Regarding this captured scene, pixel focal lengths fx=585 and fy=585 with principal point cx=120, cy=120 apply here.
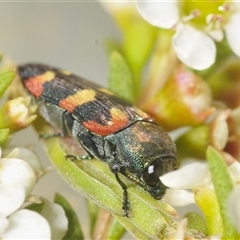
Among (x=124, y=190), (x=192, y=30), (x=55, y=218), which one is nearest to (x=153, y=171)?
(x=124, y=190)

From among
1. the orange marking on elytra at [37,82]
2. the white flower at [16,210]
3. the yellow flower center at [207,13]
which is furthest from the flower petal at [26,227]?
the yellow flower center at [207,13]

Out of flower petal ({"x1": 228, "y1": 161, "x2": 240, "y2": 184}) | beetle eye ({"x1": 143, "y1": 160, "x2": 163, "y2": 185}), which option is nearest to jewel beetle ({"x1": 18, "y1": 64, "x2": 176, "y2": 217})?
beetle eye ({"x1": 143, "y1": 160, "x2": 163, "y2": 185})

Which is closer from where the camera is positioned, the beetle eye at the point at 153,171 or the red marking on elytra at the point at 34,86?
the beetle eye at the point at 153,171

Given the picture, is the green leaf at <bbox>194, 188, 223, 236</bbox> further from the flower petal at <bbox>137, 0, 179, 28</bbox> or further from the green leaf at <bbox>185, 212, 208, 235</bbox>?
the flower petal at <bbox>137, 0, 179, 28</bbox>

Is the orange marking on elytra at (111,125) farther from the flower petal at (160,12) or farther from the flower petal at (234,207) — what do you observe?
the flower petal at (234,207)

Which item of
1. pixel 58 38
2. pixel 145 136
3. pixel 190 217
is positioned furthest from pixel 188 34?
pixel 58 38

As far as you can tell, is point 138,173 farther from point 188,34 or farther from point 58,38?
point 58,38

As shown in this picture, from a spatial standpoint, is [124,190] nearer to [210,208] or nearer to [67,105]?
[210,208]

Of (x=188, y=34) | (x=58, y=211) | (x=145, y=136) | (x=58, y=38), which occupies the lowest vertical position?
(x=58, y=38)
